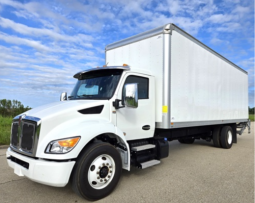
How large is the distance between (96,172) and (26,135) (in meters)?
1.32

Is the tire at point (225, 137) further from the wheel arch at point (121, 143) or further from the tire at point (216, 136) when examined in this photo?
the wheel arch at point (121, 143)

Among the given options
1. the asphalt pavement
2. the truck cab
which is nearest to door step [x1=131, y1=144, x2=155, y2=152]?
the truck cab

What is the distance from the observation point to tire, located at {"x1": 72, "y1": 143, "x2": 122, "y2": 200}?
3.17 meters

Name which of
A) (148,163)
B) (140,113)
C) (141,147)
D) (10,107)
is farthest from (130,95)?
(10,107)

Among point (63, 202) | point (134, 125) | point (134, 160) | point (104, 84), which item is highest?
point (104, 84)

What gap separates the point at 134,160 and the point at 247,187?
235cm

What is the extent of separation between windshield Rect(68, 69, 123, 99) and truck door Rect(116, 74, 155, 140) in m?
0.21

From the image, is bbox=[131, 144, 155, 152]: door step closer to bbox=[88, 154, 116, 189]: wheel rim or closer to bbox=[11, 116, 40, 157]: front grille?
bbox=[88, 154, 116, 189]: wheel rim

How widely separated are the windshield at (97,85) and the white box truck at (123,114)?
0.08ft

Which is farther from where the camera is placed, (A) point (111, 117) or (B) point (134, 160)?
(B) point (134, 160)

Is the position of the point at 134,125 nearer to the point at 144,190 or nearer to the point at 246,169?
the point at 144,190

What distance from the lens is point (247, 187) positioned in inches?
161

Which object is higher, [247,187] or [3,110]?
[3,110]

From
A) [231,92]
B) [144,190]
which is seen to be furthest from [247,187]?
[231,92]
